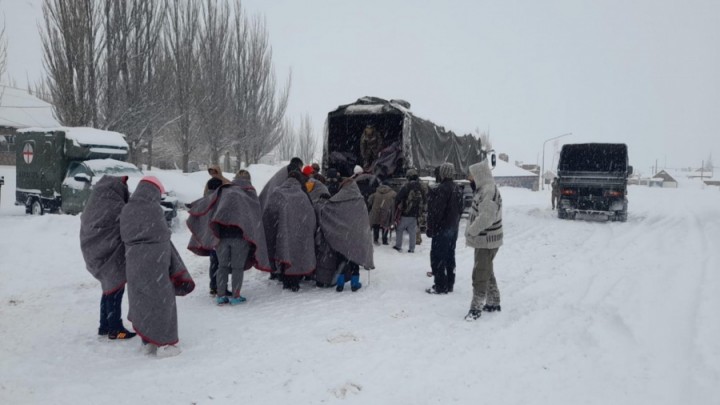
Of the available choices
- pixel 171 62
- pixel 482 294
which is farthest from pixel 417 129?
pixel 171 62

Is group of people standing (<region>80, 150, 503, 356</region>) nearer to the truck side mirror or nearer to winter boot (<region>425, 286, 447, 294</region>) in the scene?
winter boot (<region>425, 286, 447, 294</region>)

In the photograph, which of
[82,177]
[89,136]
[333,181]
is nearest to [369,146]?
[333,181]

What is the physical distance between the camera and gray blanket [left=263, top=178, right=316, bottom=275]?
257 inches

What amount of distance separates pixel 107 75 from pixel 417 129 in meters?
13.6

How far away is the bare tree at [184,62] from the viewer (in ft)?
75.5

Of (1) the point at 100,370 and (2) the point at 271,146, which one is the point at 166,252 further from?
(2) the point at 271,146

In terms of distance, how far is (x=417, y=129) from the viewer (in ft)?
40.2

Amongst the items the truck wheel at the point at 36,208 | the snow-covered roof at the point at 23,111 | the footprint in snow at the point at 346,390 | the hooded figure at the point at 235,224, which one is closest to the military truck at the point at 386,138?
the hooded figure at the point at 235,224

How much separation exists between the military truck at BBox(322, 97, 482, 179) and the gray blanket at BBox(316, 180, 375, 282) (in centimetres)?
472

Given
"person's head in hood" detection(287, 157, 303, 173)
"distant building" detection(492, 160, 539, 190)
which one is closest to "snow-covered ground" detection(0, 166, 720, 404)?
"person's head in hood" detection(287, 157, 303, 173)

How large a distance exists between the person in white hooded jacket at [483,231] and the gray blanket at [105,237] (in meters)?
3.88

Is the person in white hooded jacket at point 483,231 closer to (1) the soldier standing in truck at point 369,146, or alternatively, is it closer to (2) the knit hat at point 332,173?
(2) the knit hat at point 332,173

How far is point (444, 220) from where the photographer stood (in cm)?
658

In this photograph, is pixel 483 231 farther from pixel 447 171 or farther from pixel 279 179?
pixel 279 179
